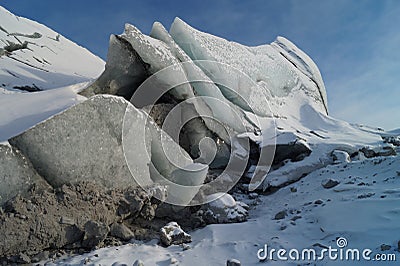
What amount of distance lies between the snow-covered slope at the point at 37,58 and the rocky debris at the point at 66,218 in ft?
18.7

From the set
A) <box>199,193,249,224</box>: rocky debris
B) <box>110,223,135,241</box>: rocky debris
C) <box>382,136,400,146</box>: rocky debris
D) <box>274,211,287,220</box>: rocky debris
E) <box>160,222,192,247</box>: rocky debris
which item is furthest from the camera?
<box>382,136,400,146</box>: rocky debris

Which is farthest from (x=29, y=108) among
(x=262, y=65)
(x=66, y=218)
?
(x=262, y=65)

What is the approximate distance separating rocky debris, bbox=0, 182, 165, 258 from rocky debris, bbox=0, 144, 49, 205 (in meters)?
0.13

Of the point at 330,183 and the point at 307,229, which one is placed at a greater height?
the point at 330,183

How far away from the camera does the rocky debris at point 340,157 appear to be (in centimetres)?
724

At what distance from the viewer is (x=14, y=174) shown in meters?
3.96

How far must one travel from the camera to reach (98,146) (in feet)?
15.3

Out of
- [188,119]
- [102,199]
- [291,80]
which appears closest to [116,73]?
[188,119]

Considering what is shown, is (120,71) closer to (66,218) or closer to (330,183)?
(66,218)

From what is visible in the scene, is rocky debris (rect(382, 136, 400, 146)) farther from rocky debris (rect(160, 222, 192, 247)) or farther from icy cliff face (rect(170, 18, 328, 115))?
rocky debris (rect(160, 222, 192, 247))

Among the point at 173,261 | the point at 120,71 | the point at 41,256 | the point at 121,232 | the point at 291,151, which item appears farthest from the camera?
the point at 291,151

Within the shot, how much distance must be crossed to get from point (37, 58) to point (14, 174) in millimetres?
9125

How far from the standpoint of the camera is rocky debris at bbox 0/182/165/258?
145 inches

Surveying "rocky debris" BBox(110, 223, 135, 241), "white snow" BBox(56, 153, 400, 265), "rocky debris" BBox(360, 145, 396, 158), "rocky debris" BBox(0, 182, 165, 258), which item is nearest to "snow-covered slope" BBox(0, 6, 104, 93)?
"rocky debris" BBox(0, 182, 165, 258)
